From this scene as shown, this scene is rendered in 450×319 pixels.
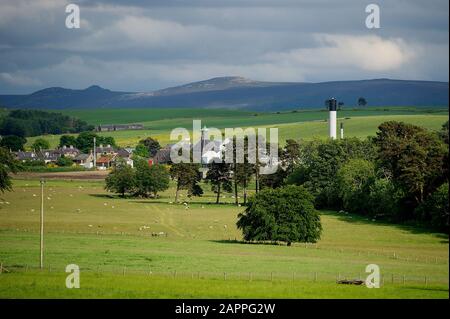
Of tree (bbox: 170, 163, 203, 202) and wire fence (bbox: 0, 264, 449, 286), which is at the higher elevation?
tree (bbox: 170, 163, 203, 202)

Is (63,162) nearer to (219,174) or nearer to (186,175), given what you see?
(186,175)

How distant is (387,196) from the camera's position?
101438 mm

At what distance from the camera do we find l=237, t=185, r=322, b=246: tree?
8031cm

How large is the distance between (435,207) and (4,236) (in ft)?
126

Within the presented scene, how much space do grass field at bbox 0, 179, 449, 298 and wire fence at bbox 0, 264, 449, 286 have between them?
0.20 ft

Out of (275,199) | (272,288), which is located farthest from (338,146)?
(272,288)

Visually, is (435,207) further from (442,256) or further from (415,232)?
(442,256)

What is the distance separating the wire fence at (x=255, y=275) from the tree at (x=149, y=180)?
7467 centimetres

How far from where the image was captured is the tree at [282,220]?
80.3 m

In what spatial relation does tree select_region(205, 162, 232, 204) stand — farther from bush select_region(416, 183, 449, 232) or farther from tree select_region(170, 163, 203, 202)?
bush select_region(416, 183, 449, 232)

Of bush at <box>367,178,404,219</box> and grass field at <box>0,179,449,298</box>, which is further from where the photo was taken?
bush at <box>367,178,404,219</box>

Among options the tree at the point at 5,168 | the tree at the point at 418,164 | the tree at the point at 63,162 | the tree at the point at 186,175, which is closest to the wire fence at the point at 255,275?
the tree at the point at 418,164

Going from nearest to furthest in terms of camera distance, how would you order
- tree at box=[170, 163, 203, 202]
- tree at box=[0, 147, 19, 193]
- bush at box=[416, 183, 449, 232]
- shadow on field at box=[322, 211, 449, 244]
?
shadow on field at box=[322, 211, 449, 244]
bush at box=[416, 183, 449, 232]
tree at box=[0, 147, 19, 193]
tree at box=[170, 163, 203, 202]

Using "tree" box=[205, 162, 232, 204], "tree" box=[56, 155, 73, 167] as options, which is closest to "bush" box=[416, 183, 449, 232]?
"tree" box=[205, 162, 232, 204]
